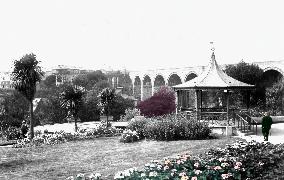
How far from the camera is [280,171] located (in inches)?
329

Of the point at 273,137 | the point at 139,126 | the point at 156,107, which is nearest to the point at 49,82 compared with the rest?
the point at 156,107

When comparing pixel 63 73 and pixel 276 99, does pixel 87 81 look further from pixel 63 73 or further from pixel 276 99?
pixel 276 99

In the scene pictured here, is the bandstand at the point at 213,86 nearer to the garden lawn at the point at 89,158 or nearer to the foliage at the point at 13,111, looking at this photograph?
the garden lawn at the point at 89,158

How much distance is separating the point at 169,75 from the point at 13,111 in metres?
35.6

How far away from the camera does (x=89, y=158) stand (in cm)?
1460

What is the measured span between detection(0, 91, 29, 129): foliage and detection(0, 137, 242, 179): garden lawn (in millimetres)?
27605

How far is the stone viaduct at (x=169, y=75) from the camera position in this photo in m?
51.5

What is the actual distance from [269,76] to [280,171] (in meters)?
48.9

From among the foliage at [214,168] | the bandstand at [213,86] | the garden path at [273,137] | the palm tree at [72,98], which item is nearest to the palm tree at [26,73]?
the palm tree at [72,98]

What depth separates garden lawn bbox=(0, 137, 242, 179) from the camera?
11895mm

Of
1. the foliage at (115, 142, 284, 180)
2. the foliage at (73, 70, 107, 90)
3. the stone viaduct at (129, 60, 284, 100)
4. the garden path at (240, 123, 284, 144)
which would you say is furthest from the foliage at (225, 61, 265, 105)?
the foliage at (73, 70, 107, 90)

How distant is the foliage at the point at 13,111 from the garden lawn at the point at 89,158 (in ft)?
90.6

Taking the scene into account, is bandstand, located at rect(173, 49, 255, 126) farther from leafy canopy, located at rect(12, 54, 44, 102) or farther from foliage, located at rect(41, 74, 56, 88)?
foliage, located at rect(41, 74, 56, 88)

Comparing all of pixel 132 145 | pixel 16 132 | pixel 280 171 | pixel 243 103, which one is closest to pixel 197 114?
pixel 132 145
